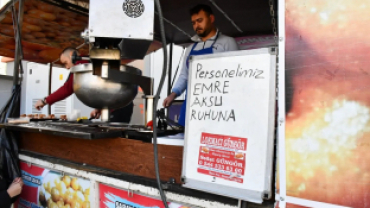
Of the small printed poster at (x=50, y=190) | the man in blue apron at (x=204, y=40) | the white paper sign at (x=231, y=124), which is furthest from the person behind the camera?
the man in blue apron at (x=204, y=40)

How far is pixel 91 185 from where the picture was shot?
1734mm

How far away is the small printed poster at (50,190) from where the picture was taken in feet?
5.94

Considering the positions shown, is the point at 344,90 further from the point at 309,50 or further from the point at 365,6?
the point at 365,6

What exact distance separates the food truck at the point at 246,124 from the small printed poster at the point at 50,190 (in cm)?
1

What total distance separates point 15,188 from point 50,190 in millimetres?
377

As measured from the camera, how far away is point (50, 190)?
2031 mm

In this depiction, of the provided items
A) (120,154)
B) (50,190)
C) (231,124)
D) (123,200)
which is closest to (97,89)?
(120,154)

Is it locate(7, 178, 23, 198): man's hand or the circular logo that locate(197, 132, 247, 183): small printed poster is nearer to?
the circular logo

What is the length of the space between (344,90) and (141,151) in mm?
1067

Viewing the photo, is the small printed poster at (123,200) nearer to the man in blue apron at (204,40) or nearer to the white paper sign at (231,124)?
the white paper sign at (231,124)

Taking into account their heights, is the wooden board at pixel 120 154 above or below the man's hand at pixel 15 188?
above

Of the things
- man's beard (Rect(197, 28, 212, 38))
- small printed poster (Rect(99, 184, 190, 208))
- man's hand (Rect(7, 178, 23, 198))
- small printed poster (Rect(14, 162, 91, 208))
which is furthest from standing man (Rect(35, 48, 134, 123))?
small printed poster (Rect(99, 184, 190, 208))

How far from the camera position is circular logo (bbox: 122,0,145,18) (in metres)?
1.37

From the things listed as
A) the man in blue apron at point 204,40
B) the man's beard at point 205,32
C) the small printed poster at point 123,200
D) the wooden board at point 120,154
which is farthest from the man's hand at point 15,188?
the man's beard at point 205,32
